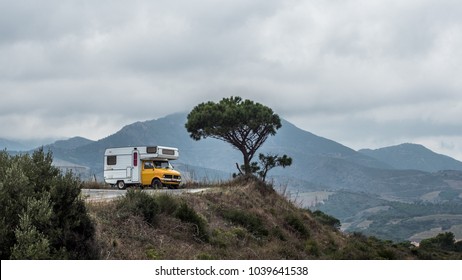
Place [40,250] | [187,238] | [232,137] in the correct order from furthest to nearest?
1. [232,137]
2. [187,238]
3. [40,250]

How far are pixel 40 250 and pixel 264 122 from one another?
42547 mm

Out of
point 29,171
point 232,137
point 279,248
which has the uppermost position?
point 232,137

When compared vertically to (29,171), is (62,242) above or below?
below

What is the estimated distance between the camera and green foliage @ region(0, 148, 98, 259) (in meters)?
11.3

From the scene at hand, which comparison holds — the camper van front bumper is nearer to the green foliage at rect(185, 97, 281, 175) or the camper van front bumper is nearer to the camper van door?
the camper van door

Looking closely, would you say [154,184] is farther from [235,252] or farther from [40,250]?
[40,250]

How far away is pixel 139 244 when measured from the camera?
17391 millimetres

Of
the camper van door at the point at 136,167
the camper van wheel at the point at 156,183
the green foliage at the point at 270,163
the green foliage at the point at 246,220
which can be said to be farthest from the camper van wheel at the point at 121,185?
the green foliage at the point at 270,163

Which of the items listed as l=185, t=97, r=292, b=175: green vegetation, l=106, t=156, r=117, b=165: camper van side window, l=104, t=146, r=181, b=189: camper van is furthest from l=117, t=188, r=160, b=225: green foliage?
l=185, t=97, r=292, b=175: green vegetation

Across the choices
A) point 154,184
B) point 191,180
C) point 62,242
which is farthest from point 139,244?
point 191,180

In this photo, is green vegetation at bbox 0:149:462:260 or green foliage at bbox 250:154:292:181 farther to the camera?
green foliage at bbox 250:154:292:181

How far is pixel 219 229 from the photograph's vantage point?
2388 centimetres

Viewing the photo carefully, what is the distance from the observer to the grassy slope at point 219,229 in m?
17.6

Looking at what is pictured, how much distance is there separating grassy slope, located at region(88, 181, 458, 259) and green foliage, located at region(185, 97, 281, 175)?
15.8 metres
